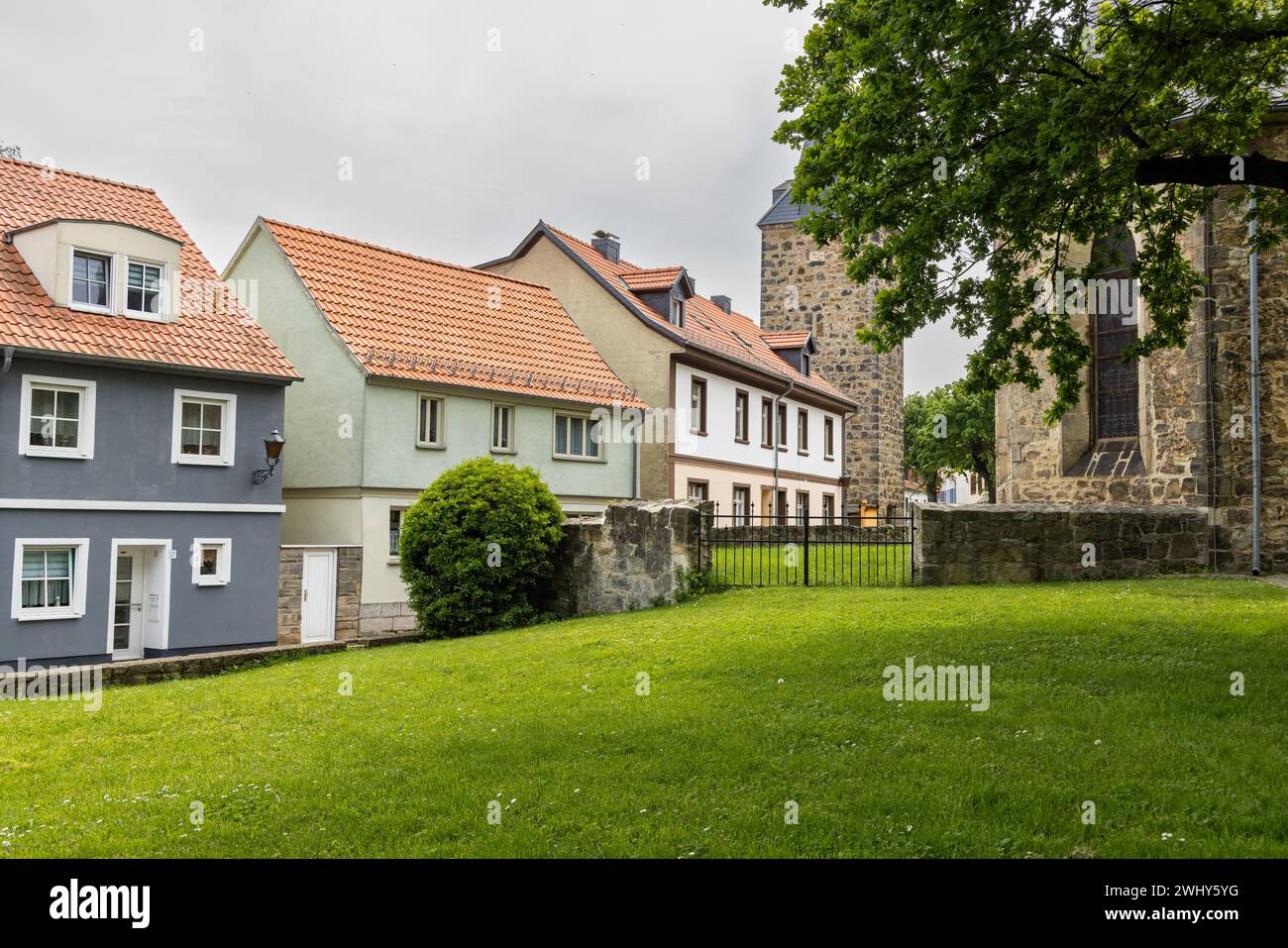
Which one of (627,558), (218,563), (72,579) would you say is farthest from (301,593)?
(627,558)

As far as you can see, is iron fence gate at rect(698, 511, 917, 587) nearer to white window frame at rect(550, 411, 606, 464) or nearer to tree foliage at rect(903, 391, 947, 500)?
white window frame at rect(550, 411, 606, 464)

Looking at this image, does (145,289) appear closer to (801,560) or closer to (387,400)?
(387,400)

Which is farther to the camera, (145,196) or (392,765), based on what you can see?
(145,196)

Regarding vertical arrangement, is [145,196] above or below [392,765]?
above

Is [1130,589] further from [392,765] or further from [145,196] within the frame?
[145,196]

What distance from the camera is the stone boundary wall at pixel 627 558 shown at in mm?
17953

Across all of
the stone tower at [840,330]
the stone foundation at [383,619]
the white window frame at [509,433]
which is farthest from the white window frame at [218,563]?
the stone tower at [840,330]

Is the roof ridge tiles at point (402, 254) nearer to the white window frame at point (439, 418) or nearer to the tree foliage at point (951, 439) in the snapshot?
the white window frame at point (439, 418)

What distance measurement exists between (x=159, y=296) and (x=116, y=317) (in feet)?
3.78

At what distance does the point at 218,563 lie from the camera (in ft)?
70.8

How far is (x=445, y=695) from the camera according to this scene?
10992 millimetres
